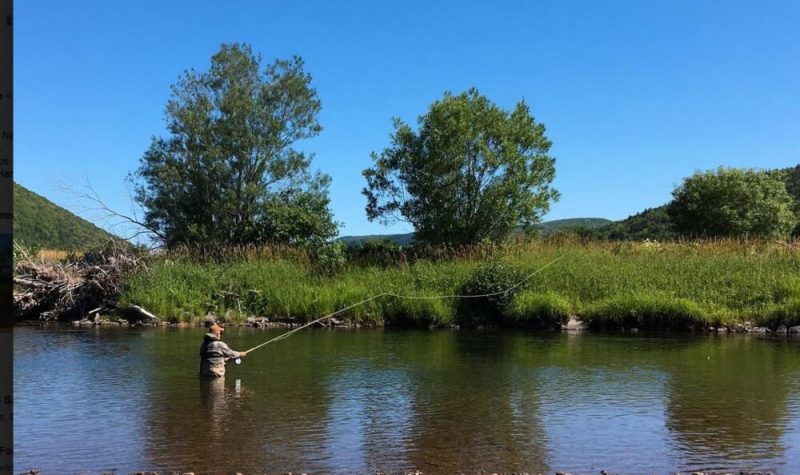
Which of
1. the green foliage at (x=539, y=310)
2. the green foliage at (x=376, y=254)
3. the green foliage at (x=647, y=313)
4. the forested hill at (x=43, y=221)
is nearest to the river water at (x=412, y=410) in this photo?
the green foliage at (x=647, y=313)

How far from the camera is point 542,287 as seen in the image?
22359 millimetres

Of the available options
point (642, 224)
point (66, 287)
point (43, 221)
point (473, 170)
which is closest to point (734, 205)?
point (642, 224)

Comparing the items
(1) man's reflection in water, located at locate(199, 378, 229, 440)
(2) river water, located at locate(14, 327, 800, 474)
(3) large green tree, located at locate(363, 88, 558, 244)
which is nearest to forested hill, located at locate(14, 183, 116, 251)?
(3) large green tree, located at locate(363, 88, 558, 244)

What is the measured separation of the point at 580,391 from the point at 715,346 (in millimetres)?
7448

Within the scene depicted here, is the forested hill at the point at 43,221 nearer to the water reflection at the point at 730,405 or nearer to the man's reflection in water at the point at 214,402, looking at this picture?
the man's reflection in water at the point at 214,402

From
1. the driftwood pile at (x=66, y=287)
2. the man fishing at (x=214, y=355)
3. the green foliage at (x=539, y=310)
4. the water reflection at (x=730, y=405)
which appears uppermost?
the driftwood pile at (x=66, y=287)

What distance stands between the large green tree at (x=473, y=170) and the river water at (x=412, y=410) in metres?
13.0

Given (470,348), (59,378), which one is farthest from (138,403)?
(470,348)

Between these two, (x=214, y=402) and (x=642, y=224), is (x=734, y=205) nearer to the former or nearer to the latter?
(x=642, y=224)

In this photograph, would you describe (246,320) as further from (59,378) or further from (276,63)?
(276,63)

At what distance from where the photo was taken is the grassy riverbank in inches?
818

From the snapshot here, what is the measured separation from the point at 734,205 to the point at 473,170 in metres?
38.5

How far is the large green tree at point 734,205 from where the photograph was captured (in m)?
56.0

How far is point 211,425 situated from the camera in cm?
852
